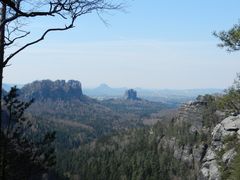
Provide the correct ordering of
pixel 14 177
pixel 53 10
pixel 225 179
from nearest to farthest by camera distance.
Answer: pixel 53 10 < pixel 14 177 < pixel 225 179

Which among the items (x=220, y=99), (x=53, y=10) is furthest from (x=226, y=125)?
(x=53, y=10)

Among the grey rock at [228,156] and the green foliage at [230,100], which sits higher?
the green foliage at [230,100]

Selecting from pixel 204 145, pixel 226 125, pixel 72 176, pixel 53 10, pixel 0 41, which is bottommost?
pixel 72 176

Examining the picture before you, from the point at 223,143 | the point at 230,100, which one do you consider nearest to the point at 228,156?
the point at 223,143

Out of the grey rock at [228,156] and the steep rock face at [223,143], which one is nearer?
the steep rock face at [223,143]

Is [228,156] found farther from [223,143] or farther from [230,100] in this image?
[230,100]

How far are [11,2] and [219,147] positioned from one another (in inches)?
972

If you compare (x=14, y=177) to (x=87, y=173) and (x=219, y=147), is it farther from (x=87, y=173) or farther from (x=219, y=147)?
(x=87, y=173)

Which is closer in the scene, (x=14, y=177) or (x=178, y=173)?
(x=14, y=177)

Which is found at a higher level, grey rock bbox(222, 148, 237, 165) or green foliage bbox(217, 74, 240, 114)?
green foliage bbox(217, 74, 240, 114)

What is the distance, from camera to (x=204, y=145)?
195 meters

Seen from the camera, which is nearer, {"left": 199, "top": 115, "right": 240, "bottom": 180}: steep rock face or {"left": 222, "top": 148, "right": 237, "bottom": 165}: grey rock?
{"left": 199, "top": 115, "right": 240, "bottom": 180}: steep rock face

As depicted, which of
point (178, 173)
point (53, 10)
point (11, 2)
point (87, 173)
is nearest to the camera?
point (11, 2)

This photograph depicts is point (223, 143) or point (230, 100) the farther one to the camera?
point (223, 143)
